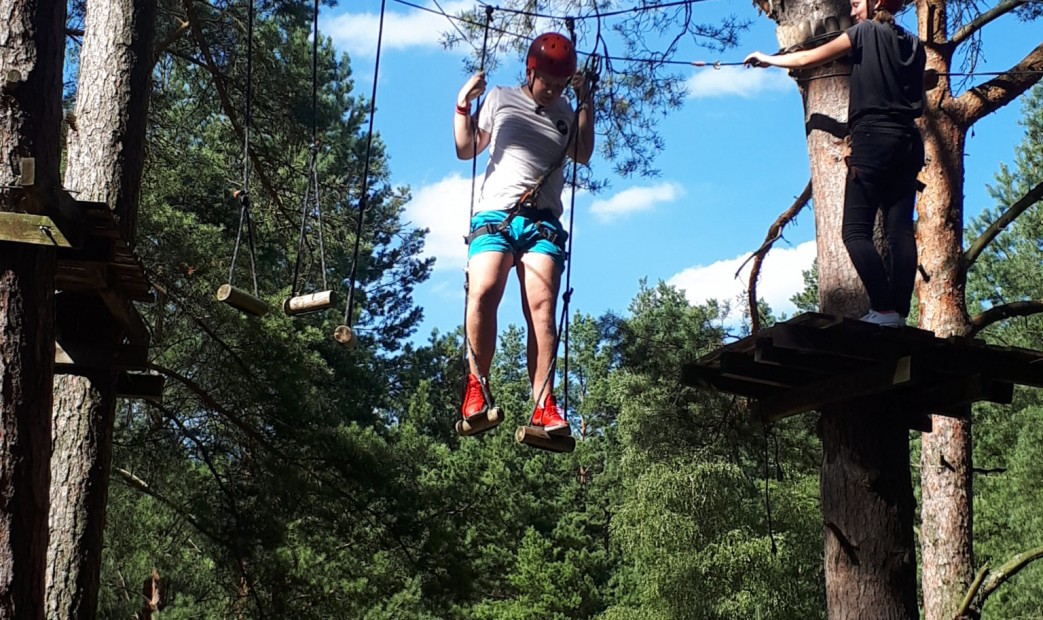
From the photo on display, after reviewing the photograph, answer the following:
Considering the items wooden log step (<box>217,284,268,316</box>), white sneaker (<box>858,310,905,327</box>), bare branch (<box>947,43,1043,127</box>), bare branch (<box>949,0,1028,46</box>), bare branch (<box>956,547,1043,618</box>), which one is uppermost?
bare branch (<box>949,0,1028,46</box>)

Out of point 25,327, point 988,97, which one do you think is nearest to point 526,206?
point 25,327

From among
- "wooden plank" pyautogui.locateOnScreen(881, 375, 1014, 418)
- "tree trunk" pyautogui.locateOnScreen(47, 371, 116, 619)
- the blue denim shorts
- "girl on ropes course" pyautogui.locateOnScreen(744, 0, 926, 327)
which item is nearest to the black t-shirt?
"girl on ropes course" pyautogui.locateOnScreen(744, 0, 926, 327)

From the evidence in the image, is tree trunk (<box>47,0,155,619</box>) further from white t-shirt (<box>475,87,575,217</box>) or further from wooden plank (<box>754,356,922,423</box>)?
wooden plank (<box>754,356,922,423</box>)

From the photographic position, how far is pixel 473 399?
5.16 meters

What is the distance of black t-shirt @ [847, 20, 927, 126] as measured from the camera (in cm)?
539

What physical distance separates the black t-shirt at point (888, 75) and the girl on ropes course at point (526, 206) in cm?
127

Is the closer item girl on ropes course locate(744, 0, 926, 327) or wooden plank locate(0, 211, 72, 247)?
wooden plank locate(0, 211, 72, 247)

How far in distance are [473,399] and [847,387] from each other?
175 centimetres

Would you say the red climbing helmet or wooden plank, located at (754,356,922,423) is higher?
the red climbing helmet

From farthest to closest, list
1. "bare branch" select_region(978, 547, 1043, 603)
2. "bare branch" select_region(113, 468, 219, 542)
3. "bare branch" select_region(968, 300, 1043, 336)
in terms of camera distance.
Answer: "bare branch" select_region(113, 468, 219, 542) → "bare branch" select_region(968, 300, 1043, 336) → "bare branch" select_region(978, 547, 1043, 603)

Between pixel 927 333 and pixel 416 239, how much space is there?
22.4m

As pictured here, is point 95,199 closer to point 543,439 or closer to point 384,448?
point 543,439

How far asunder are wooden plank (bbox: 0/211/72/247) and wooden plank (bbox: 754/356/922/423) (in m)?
3.54

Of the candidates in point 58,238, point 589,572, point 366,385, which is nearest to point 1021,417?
point 589,572
